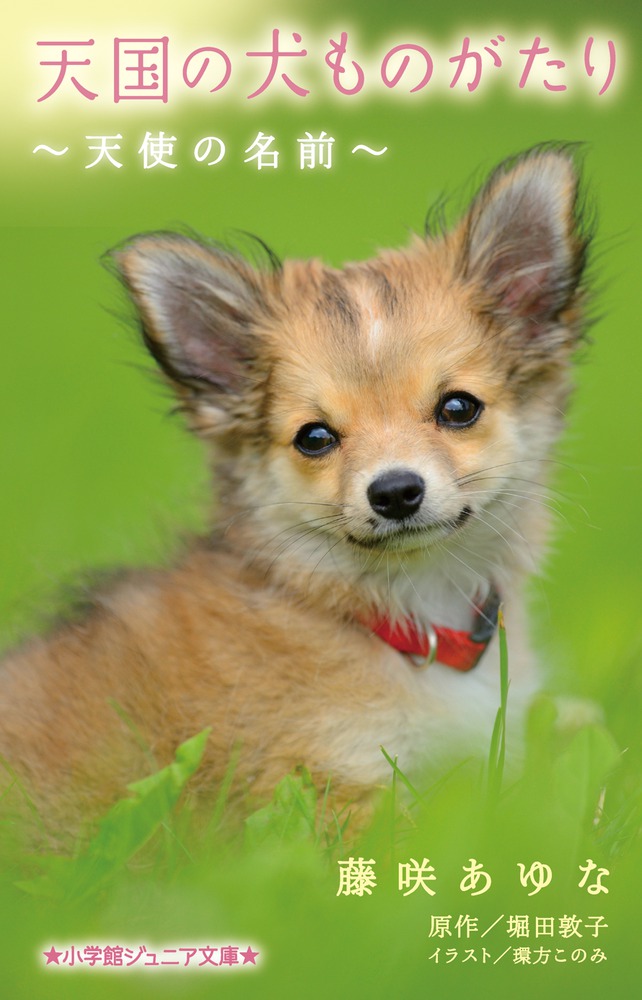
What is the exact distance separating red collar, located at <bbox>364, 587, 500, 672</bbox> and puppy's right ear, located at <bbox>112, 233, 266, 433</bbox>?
89 centimetres

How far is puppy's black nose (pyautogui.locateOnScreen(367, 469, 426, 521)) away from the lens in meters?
3.60

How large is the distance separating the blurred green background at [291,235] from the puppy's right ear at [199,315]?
15 cm

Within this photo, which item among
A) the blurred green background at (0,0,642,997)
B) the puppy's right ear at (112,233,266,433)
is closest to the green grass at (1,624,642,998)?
the blurred green background at (0,0,642,997)

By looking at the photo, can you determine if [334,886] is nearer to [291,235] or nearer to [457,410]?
[457,410]

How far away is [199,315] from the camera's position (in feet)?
13.8

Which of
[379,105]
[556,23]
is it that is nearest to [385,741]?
[556,23]

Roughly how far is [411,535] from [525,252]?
1.14 meters

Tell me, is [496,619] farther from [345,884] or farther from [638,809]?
[345,884]

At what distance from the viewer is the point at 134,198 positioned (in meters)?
9.74

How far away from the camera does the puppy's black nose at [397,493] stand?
3.60 metres

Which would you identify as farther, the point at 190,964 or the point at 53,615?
the point at 53,615

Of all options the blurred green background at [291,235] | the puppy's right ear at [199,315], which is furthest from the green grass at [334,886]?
the puppy's right ear at [199,315]

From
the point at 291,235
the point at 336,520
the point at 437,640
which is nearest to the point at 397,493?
the point at 336,520

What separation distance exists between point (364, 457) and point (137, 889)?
4.51ft
